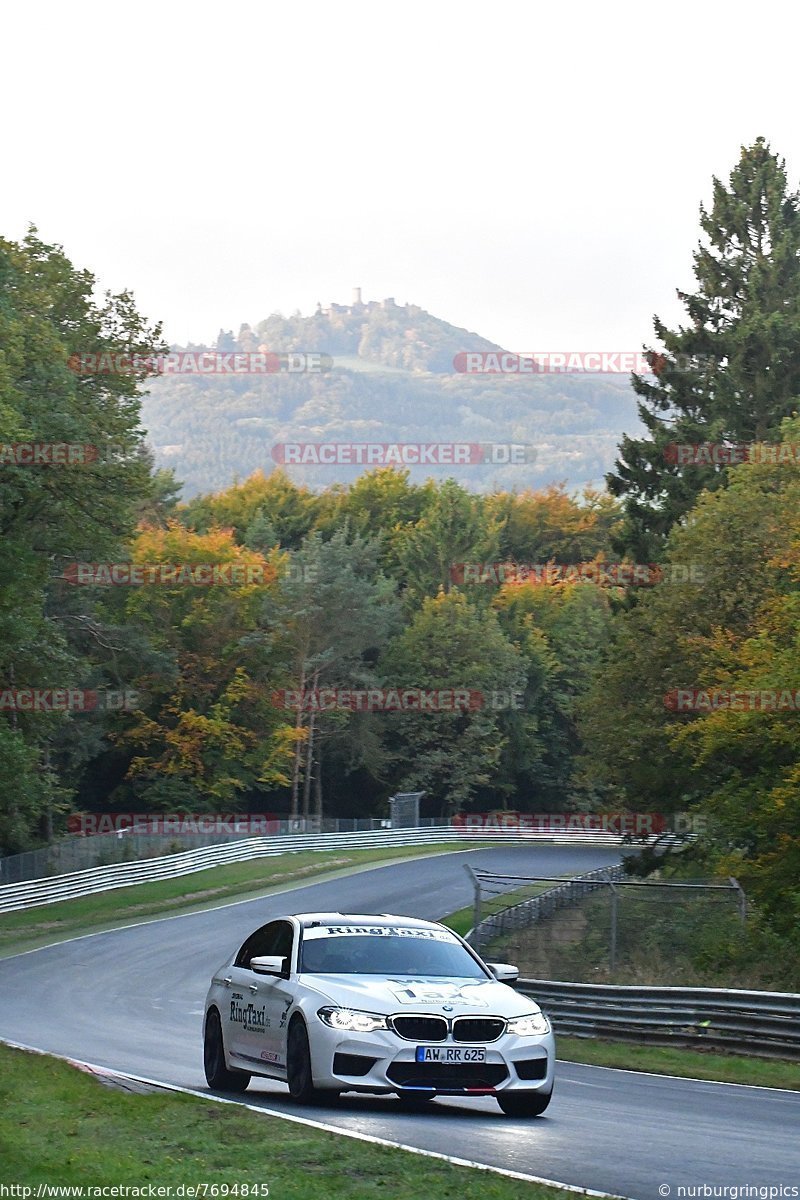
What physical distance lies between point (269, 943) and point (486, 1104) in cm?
232

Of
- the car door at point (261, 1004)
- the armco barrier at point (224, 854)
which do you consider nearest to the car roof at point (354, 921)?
the car door at point (261, 1004)

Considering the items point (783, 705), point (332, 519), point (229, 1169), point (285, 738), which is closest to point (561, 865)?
point (285, 738)

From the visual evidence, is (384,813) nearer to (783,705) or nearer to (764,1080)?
(783,705)

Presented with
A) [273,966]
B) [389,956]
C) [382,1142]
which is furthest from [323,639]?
[382,1142]

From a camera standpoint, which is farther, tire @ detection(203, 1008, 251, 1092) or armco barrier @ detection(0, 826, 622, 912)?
armco barrier @ detection(0, 826, 622, 912)

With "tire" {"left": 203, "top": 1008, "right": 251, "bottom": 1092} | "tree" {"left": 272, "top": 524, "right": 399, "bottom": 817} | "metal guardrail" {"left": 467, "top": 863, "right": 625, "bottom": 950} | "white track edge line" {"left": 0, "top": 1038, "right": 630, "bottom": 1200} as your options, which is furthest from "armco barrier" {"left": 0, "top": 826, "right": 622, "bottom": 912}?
"white track edge line" {"left": 0, "top": 1038, "right": 630, "bottom": 1200}

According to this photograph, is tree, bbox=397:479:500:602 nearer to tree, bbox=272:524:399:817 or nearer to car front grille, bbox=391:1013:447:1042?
tree, bbox=272:524:399:817

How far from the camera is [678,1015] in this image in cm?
2091

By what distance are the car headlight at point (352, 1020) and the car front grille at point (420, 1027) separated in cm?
11

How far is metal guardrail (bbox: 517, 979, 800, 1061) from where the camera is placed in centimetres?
1889

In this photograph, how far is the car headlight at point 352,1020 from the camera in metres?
12.4

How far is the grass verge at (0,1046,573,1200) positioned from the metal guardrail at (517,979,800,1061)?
28.4 feet

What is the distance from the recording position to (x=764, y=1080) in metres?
17.0

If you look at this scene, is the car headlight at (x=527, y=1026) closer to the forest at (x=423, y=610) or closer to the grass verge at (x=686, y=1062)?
the grass verge at (x=686, y=1062)
